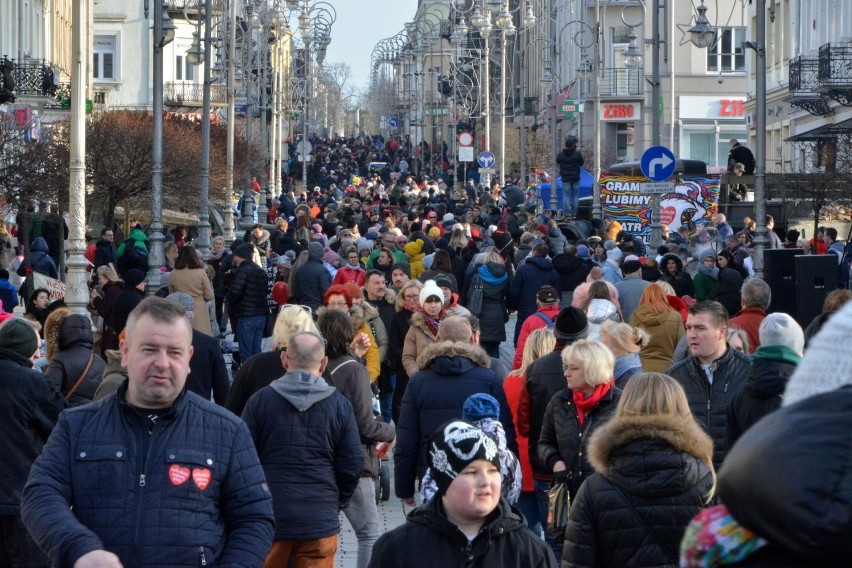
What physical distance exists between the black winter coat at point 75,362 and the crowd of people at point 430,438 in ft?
0.04

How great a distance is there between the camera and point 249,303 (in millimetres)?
17547

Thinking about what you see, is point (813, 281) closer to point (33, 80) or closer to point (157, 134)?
point (157, 134)

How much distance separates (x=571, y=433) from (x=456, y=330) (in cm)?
175

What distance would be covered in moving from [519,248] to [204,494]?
65.0 ft

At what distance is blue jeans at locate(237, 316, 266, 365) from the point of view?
17.4m

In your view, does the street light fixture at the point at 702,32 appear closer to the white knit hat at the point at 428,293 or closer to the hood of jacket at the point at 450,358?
the white knit hat at the point at 428,293

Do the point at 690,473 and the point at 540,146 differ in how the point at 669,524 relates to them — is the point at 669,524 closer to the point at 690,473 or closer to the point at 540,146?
the point at 690,473

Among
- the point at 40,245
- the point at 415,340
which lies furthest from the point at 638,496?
the point at 40,245

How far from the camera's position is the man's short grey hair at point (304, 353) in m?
7.21

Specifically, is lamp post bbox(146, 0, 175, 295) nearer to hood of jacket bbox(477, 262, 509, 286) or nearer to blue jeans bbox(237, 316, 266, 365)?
blue jeans bbox(237, 316, 266, 365)

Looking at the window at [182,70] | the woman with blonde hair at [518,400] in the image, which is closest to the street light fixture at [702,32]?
the woman with blonde hair at [518,400]

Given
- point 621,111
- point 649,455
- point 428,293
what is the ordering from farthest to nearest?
point 621,111 < point 428,293 < point 649,455

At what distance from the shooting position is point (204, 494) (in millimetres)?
4629

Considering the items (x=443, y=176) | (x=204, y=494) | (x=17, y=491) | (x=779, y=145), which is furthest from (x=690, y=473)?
(x=443, y=176)
